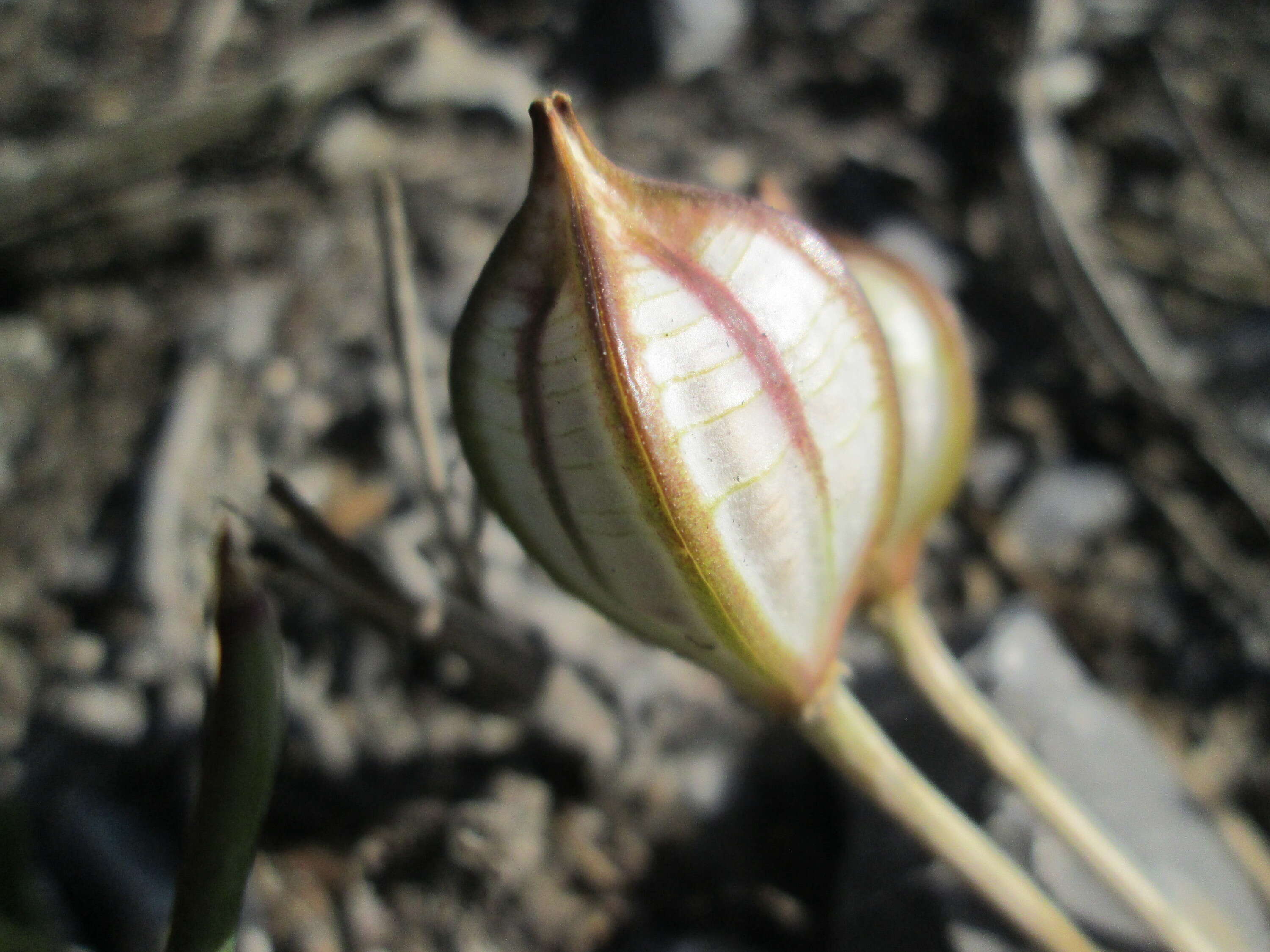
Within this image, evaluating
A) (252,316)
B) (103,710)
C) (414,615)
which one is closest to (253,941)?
(414,615)

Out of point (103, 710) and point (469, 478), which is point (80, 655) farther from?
point (469, 478)

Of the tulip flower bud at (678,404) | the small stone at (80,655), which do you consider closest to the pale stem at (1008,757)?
the tulip flower bud at (678,404)

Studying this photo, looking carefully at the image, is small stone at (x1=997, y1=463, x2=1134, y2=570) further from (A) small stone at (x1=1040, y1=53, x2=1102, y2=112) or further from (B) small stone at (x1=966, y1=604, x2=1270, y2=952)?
(A) small stone at (x1=1040, y1=53, x2=1102, y2=112)

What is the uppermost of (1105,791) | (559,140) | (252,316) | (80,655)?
(252,316)

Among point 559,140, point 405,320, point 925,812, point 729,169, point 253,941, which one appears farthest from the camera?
point 729,169

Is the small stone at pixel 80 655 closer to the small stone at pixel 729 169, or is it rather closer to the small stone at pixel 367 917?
the small stone at pixel 367 917

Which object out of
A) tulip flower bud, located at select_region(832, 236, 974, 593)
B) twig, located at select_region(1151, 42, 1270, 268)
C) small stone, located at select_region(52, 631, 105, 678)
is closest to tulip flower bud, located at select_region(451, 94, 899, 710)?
tulip flower bud, located at select_region(832, 236, 974, 593)
